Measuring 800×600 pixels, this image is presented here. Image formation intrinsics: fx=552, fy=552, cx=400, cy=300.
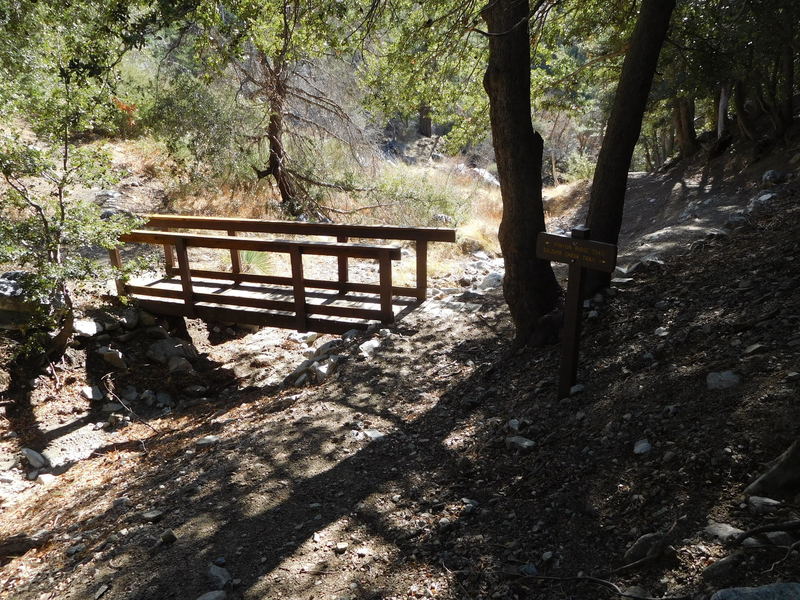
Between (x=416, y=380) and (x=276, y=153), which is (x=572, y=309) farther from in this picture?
(x=276, y=153)

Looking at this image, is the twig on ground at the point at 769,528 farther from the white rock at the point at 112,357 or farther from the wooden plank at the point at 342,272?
the white rock at the point at 112,357

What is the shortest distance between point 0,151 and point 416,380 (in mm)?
4995

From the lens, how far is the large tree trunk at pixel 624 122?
15.1 feet

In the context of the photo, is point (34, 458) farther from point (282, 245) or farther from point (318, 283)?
point (318, 283)

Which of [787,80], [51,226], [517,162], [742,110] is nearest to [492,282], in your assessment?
[517,162]

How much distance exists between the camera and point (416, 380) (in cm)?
538

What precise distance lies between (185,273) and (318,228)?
1915 mm

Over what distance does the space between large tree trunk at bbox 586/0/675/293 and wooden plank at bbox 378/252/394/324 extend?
2339 mm

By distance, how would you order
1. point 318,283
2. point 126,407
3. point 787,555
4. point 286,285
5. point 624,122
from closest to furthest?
point 787,555 → point 624,122 → point 126,407 → point 318,283 → point 286,285

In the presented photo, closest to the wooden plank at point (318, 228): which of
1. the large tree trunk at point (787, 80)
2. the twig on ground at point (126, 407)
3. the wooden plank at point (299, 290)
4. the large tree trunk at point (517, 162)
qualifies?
→ the wooden plank at point (299, 290)

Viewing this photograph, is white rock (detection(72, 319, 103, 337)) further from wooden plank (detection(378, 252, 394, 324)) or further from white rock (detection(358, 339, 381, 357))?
wooden plank (detection(378, 252, 394, 324))

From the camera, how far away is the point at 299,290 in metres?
7.07

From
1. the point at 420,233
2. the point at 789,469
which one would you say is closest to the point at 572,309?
the point at 789,469

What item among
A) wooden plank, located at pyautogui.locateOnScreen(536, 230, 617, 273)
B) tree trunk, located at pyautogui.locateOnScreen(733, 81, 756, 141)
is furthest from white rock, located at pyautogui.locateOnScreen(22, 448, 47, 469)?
tree trunk, located at pyautogui.locateOnScreen(733, 81, 756, 141)
